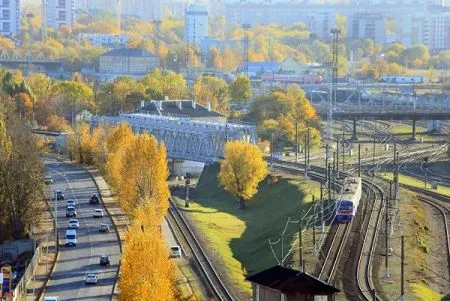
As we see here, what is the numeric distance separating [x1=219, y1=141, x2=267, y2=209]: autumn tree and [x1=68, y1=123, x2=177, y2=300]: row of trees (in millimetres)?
2696

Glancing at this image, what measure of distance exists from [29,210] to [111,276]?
8118mm

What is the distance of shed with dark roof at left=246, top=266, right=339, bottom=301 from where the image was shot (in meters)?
18.0

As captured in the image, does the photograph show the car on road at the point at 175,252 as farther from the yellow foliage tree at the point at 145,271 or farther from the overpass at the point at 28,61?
the overpass at the point at 28,61

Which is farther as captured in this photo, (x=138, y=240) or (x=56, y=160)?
(x=56, y=160)

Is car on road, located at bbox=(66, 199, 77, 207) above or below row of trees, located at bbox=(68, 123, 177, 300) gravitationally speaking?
below

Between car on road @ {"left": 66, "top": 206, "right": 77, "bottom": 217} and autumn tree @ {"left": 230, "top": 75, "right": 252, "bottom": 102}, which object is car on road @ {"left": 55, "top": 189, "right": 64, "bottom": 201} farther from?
autumn tree @ {"left": 230, "top": 75, "right": 252, "bottom": 102}

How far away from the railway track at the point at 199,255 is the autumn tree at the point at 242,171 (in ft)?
8.25

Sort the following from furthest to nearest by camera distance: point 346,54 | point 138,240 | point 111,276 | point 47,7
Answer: point 47,7, point 346,54, point 111,276, point 138,240

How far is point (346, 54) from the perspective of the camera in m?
136


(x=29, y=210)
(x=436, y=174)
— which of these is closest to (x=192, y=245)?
(x=29, y=210)

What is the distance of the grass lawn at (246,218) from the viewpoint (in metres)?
33.4

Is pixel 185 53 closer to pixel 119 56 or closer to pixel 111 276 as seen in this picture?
pixel 119 56

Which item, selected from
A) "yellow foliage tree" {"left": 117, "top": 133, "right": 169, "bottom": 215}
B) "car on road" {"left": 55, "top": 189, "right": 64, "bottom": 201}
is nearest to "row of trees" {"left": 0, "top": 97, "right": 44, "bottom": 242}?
"yellow foliage tree" {"left": 117, "top": 133, "right": 169, "bottom": 215}

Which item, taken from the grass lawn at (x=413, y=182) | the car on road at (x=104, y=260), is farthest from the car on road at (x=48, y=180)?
the car on road at (x=104, y=260)
